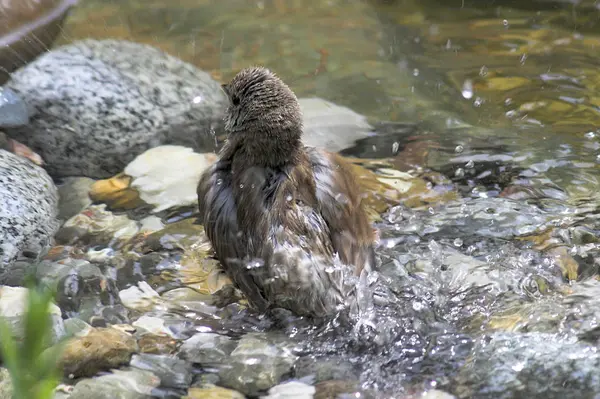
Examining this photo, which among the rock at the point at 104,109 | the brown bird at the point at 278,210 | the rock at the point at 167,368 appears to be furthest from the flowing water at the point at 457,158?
the rock at the point at 104,109

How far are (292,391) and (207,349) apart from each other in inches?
22.0

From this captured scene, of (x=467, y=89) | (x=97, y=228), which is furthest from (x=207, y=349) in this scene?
(x=467, y=89)

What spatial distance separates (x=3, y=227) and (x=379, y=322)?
7.55 ft

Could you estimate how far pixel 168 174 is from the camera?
5.32 metres

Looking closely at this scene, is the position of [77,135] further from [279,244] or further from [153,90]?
[279,244]

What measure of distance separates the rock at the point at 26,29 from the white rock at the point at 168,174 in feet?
5.58

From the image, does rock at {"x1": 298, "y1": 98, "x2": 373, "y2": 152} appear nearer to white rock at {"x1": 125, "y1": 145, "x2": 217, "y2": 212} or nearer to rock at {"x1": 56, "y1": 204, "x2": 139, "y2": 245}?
white rock at {"x1": 125, "y1": 145, "x2": 217, "y2": 212}

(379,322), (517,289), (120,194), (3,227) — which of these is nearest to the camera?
(379,322)

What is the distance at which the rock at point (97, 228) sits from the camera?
15.1ft

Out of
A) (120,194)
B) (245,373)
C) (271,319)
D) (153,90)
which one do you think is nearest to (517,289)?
(271,319)

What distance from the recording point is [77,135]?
5.44 m

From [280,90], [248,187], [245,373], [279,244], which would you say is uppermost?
[280,90]

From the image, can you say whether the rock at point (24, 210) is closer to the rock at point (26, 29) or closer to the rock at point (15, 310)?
the rock at point (15, 310)

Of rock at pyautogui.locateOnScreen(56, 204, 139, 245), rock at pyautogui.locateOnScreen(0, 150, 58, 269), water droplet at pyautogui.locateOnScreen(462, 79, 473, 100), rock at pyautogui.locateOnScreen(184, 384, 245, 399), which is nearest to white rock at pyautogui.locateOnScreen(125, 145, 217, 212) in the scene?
rock at pyautogui.locateOnScreen(56, 204, 139, 245)
